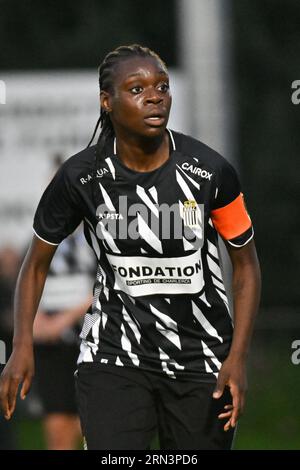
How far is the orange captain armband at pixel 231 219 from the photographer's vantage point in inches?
218

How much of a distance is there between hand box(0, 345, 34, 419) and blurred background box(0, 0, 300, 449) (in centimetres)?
380

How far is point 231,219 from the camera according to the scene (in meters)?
5.56

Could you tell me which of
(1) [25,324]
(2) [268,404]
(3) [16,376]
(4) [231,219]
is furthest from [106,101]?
(2) [268,404]

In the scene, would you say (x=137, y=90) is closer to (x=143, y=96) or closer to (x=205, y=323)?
(x=143, y=96)

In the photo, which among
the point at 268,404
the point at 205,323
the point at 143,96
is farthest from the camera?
the point at 268,404

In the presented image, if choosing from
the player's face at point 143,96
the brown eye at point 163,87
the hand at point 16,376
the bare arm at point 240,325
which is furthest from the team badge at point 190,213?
Answer: the hand at point 16,376

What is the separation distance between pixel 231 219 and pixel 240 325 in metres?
0.43

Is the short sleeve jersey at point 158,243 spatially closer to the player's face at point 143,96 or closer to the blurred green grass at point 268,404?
the player's face at point 143,96

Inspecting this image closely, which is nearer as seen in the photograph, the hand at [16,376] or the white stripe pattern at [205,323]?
the hand at [16,376]

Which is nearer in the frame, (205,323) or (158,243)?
(158,243)

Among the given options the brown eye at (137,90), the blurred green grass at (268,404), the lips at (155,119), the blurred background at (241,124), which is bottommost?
the blurred green grass at (268,404)

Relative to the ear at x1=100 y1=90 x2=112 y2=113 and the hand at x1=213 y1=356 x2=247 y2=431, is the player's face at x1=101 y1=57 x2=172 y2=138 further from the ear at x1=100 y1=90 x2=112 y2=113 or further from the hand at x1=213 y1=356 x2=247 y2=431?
the hand at x1=213 y1=356 x2=247 y2=431

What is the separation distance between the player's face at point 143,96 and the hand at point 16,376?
99cm

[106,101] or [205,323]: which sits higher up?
[106,101]
